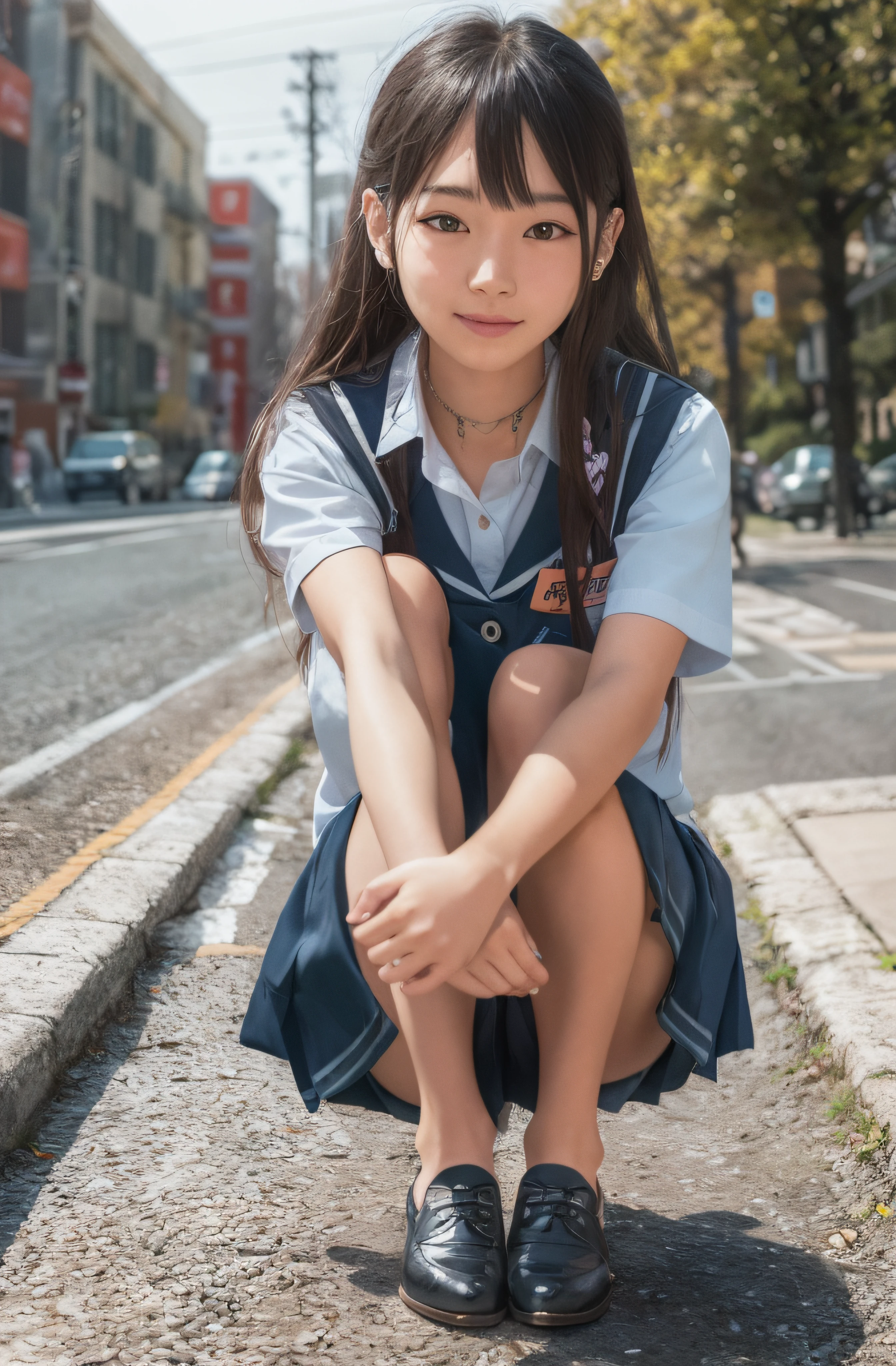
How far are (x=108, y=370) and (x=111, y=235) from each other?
3.97 metres

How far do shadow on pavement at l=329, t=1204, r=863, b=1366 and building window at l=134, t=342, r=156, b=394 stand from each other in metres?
42.5

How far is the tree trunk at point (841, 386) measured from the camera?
52.2ft

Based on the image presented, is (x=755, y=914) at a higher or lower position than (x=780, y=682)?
lower

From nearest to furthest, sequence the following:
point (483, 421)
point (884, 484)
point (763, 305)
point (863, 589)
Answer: point (483, 421), point (863, 589), point (763, 305), point (884, 484)

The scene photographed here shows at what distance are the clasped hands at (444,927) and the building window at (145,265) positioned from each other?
4346 centimetres

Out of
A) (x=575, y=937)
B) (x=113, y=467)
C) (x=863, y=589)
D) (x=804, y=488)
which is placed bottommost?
(x=575, y=937)

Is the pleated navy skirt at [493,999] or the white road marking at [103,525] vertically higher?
the white road marking at [103,525]

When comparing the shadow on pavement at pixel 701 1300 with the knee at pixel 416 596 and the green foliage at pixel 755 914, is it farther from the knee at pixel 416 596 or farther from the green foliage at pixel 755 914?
the green foliage at pixel 755 914

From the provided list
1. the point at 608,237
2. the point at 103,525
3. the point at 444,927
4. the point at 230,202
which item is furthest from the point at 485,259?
the point at 230,202

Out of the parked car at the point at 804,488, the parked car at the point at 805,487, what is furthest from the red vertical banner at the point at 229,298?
the parked car at the point at 804,488

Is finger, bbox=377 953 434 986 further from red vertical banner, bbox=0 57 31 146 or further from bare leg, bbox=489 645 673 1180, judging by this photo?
red vertical banner, bbox=0 57 31 146

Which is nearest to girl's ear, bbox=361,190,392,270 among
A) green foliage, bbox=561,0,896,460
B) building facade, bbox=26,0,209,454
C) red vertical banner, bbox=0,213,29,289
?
green foliage, bbox=561,0,896,460

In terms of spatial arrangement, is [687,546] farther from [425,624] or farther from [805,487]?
[805,487]

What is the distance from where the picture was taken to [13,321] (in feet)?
Answer: 100
